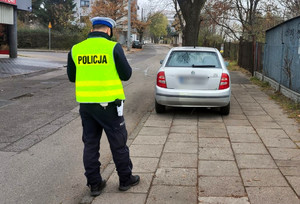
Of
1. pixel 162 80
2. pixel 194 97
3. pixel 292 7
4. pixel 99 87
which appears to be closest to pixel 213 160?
pixel 99 87

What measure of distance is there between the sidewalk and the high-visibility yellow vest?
112cm

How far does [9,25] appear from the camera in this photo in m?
23.8

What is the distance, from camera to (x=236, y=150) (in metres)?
5.58

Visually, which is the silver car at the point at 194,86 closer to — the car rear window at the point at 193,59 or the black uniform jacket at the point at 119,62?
the car rear window at the point at 193,59

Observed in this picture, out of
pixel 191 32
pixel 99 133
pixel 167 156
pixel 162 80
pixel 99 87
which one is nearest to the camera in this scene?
pixel 99 87

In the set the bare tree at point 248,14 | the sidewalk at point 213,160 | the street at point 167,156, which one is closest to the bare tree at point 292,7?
the bare tree at point 248,14

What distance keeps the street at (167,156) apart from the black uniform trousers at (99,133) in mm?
309

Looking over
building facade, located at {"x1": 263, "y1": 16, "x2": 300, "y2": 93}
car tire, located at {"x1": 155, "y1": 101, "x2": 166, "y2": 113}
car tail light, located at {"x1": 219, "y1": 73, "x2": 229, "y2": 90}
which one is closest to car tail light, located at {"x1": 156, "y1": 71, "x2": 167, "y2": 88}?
car tire, located at {"x1": 155, "y1": 101, "x2": 166, "y2": 113}

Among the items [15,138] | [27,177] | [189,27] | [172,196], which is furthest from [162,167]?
[189,27]

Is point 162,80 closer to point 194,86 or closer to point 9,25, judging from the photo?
point 194,86

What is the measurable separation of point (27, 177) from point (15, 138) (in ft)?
6.31

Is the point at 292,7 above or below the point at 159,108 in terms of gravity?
above

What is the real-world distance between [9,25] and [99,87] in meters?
22.5

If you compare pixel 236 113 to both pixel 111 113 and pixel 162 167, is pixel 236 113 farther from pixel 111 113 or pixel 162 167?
pixel 111 113
